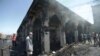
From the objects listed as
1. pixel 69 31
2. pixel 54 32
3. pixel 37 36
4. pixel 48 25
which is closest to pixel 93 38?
pixel 69 31

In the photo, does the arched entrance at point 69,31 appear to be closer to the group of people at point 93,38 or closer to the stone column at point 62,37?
the stone column at point 62,37

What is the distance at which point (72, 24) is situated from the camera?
19.5 meters

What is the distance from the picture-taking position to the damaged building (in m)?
15.4

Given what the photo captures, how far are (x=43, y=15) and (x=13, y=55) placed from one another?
4.21 metres

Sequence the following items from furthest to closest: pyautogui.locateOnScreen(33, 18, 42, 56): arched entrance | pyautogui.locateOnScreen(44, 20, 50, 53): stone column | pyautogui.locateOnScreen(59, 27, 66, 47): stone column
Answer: pyautogui.locateOnScreen(59, 27, 66, 47): stone column → pyautogui.locateOnScreen(33, 18, 42, 56): arched entrance → pyautogui.locateOnScreen(44, 20, 50, 53): stone column

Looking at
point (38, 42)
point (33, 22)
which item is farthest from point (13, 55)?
point (33, 22)

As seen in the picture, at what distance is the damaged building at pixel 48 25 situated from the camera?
15367 mm

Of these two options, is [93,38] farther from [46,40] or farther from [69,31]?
[46,40]

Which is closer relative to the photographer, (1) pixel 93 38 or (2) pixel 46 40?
(2) pixel 46 40

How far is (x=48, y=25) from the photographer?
51.5 feet

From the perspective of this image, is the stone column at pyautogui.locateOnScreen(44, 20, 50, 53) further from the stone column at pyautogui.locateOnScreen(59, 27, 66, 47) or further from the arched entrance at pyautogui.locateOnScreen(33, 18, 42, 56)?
the stone column at pyautogui.locateOnScreen(59, 27, 66, 47)

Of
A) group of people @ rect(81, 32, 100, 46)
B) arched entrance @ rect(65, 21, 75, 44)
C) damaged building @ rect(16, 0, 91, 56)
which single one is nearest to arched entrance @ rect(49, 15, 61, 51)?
damaged building @ rect(16, 0, 91, 56)

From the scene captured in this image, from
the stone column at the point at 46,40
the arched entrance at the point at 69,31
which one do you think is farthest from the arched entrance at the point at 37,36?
the arched entrance at the point at 69,31

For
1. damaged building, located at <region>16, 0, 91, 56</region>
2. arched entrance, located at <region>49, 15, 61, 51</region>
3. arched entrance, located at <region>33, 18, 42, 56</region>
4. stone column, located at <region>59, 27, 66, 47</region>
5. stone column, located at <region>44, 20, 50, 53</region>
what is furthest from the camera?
stone column, located at <region>59, 27, 66, 47</region>
